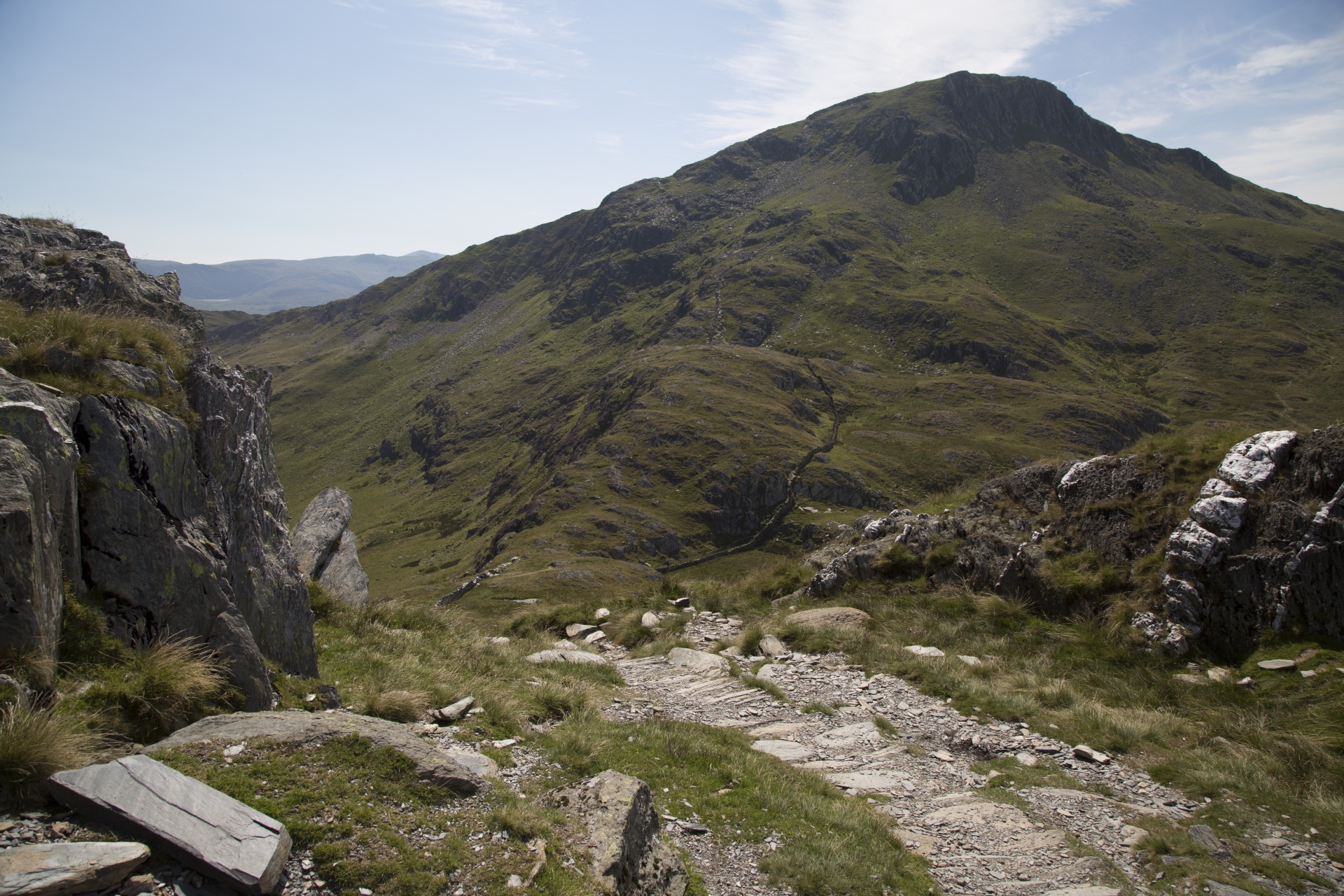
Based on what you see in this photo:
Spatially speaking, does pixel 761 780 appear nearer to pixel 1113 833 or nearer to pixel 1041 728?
pixel 1113 833

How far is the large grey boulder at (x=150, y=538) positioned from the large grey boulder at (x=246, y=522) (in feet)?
2.25

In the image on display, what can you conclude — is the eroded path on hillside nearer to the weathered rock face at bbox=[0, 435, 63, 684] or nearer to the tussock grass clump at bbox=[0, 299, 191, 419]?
the weathered rock face at bbox=[0, 435, 63, 684]

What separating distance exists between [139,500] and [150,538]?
506mm

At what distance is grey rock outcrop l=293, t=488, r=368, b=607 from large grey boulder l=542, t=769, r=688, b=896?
13.7 m

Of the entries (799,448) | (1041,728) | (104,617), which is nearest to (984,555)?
(1041,728)

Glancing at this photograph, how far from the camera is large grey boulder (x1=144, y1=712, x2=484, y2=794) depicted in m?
7.21

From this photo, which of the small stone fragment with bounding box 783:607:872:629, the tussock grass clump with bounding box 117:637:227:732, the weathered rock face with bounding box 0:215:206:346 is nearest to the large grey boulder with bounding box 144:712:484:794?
the tussock grass clump with bounding box 117:637:227:732

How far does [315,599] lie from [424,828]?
10.5 meters

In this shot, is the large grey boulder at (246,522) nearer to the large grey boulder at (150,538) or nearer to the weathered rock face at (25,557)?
the large grey boulder at (150,538)

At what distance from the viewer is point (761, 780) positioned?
10.0 metres

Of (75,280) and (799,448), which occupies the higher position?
(75,280)

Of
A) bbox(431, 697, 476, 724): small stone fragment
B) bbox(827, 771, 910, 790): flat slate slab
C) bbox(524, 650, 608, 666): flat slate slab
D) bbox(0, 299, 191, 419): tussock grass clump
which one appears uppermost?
bbox(0, 299, 191, 419): tussock grass clump

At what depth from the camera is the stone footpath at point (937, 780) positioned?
798 centimetres

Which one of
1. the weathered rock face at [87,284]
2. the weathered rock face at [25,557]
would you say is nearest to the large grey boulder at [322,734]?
the weathered rock face at [25,557]
